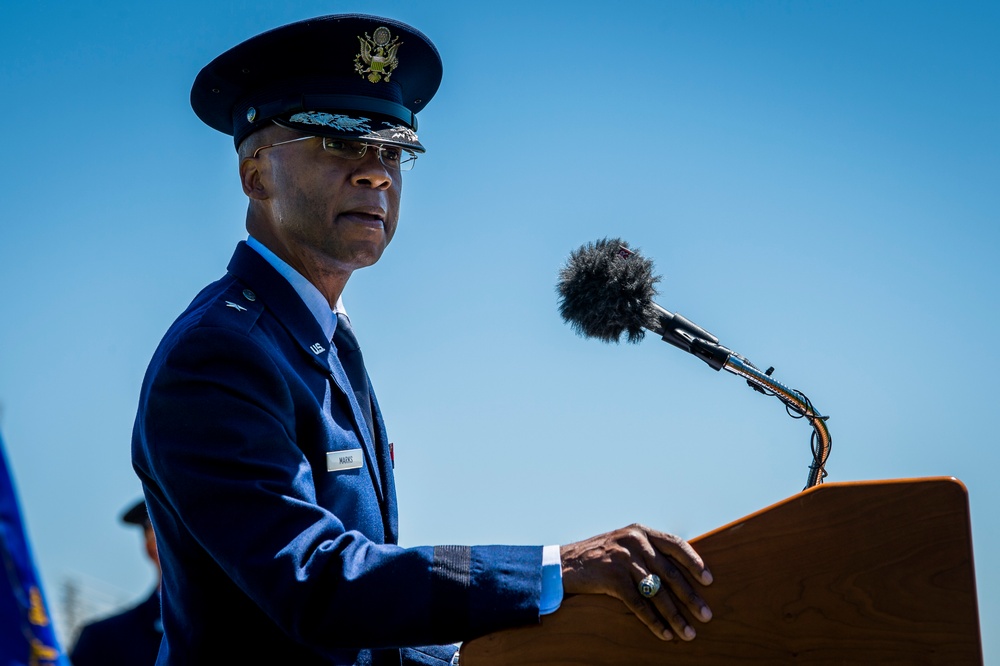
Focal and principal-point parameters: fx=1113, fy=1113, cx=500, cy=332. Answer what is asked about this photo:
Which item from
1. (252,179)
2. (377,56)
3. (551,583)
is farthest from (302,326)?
→ (551,583)

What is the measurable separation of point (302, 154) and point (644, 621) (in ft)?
6.58

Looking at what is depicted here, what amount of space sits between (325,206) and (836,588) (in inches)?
80.1

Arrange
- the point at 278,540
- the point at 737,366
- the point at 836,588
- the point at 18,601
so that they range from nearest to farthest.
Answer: the point at 18,601
the point at 836,588
the point at 278,540
the point at 737,366

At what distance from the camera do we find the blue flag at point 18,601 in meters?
1.69

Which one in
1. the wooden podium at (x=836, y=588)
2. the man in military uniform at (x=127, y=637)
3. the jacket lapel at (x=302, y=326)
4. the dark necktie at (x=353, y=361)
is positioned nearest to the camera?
the wooden podium at (x=836, y=588)

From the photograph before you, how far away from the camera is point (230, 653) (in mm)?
2881

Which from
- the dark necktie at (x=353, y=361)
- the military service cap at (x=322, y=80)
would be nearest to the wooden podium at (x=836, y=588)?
the dark necktie at (x=353, y=361)

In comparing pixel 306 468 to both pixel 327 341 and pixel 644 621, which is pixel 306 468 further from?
pixel 644 621

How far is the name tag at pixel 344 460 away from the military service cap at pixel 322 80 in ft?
3.55

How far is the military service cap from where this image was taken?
145 inches

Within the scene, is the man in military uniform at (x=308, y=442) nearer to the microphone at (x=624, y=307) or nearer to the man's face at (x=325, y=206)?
the man's face at (x=325, y=206)

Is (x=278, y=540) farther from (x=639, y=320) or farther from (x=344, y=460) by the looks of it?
(x=639, y=320)

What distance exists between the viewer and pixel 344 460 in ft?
10.2

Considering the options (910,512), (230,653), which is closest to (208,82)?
(230,653)
